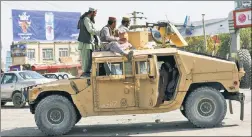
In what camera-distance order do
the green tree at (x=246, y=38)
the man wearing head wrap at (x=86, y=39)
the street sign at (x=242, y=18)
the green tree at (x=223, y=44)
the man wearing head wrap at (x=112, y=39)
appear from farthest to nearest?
the green tree at (x=223, y=44) → the green tree at (x=246, y=38) → the street sign at (x=242, y=18) → the man wearing head wrap at (x=86, y=39) → the man wearing head wrap at (x=112, y=39)

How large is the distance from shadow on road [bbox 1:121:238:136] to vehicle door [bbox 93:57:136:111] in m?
0.60

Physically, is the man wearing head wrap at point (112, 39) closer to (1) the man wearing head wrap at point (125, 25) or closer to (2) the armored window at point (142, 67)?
(1) the man wearing head wrap at point (125, 25)

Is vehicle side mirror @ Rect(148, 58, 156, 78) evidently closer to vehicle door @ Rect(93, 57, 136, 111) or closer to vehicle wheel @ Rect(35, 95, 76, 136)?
vehicle door @ Rect(93, 57, 136, 111)

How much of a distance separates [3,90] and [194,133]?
451 inches

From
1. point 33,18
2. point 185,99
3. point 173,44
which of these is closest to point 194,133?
point 185,99

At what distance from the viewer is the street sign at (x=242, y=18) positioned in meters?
24.0

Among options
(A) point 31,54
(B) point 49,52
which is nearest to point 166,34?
(A) point 31,54

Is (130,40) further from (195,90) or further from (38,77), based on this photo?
(38,77)

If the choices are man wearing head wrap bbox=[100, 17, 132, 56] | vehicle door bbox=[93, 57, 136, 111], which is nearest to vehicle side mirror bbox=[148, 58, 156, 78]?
vehicle door bbox=[93, 57, 136, 111]

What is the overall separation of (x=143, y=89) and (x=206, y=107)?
1393 millimetres

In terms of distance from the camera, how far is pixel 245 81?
1120cm

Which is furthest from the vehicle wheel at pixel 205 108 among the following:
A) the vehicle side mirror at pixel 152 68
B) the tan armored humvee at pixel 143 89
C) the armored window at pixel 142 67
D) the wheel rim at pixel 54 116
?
the wheel rim at pixel 54 116

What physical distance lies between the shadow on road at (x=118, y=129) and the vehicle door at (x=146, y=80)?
26.1 inches

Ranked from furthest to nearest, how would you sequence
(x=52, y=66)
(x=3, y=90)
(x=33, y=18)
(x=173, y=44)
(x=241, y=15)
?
(x=33, y=18), (x=52, y=66), (x=241, y=15), (x=3, y=90), (x=173, y=44)
